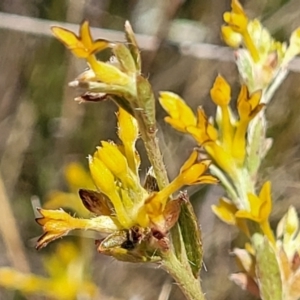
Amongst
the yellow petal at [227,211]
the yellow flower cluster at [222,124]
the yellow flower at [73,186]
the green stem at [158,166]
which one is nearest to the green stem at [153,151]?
the green stem at [158,166]

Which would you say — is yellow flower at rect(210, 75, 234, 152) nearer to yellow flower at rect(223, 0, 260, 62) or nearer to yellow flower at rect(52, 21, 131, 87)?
yellow flower at rect(223, 0, 260, 62)

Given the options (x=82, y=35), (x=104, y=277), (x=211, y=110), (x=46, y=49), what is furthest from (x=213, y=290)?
(x=82, y=35)

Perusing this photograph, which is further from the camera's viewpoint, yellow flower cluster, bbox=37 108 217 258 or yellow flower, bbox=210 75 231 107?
yellow flower, bbox=210 75 231 107

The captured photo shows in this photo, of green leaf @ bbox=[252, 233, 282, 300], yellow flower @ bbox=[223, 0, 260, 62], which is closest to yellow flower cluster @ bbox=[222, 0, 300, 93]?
yellow flower @ bbox=[223, 0, 260, 62]

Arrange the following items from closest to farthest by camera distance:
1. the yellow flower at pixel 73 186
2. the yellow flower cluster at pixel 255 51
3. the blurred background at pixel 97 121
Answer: the yellow flower cluster at pixel 255 51 < the yellow flower at pixel 73 186 < the blurred background at pixel 97 121

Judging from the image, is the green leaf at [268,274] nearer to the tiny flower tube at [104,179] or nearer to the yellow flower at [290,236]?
the yellow flower at [290,236]

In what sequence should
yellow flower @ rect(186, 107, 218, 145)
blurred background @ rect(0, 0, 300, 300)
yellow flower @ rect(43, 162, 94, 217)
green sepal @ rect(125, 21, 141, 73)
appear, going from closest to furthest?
green sepal @ rect(125, 21, 141, 73)
yellow flower @ rect(186, 107, 218, 145)
yellow flower @ rect(43, 162, 94, 217)
blurred background @ rect(0, 0, 300, 300)
